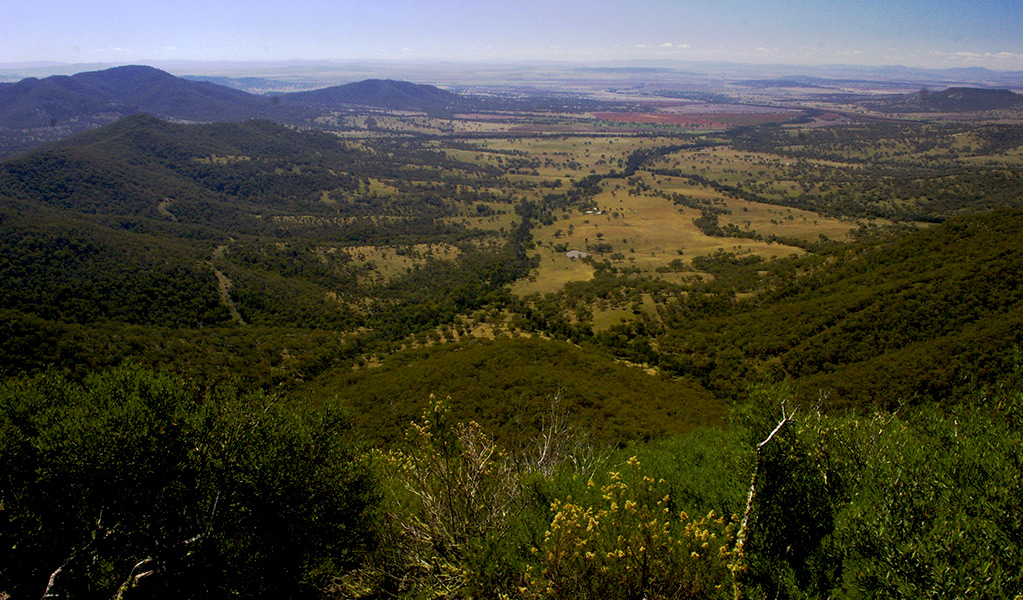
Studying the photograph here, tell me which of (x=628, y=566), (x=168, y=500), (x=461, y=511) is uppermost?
(x=628, y=566)

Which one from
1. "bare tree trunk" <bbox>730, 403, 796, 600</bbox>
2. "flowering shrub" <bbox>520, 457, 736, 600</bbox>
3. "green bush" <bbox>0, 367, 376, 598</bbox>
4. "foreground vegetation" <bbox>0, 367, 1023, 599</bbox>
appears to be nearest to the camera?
A: "bare tree trunk" <bbox>730, 403, 796, 600</bbox>

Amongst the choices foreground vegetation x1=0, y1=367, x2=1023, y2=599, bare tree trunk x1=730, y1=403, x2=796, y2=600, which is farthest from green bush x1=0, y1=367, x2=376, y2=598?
bare tree trunk x1=730, y1=403, x2=796, y2=600

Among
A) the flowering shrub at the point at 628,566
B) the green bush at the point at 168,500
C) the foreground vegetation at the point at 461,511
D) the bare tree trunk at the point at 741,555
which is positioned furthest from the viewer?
the green bush at the point at 168,500

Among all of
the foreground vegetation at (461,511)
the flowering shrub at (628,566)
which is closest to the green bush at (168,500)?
the foreground vegetation at (461,511)

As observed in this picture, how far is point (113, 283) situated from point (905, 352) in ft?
245

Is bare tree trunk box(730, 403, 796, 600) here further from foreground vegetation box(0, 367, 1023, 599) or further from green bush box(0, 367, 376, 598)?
green bush box(0, 367, 376, 598)

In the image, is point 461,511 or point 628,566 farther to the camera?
point 461,511

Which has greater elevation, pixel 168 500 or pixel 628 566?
pixel 628 566

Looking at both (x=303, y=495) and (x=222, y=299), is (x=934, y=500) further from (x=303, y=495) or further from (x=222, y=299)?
(x=222, y=299)

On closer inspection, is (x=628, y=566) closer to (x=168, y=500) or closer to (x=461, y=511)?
(x=461, y=511)

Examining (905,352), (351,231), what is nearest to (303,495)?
(905,352)

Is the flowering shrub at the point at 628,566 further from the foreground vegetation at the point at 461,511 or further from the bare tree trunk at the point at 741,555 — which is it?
the bare tree trunk at the point at 741,555

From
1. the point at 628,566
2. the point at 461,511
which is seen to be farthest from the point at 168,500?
the point at 628,566

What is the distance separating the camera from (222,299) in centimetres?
6181
